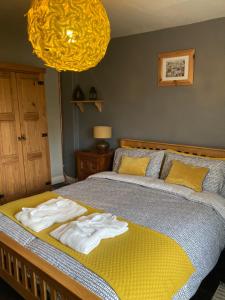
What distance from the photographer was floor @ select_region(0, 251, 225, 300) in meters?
1.94

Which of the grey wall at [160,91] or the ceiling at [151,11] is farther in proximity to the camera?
the grey wall at [160,91]

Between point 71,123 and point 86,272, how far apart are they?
132 inches

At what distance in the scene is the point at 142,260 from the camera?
1455mm

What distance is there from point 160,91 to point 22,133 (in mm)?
2051

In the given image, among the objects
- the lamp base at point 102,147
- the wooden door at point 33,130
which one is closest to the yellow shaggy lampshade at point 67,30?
the wooden door at point 33,130

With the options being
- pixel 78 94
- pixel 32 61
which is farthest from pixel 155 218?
pixel 32 61

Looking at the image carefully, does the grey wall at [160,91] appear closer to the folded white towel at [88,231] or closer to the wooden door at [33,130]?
the wooden door at [33,130]

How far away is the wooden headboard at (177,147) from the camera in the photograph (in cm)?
286

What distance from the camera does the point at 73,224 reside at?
174 centimetres

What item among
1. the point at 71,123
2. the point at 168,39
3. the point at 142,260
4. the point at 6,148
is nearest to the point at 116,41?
the point at 168,39

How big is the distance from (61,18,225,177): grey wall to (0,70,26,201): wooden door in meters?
Answer: 1.20

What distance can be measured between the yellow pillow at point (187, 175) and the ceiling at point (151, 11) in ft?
5.26

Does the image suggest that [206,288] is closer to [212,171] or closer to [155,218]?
[155,218]

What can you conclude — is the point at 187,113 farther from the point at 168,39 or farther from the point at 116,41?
the point at 116,41
